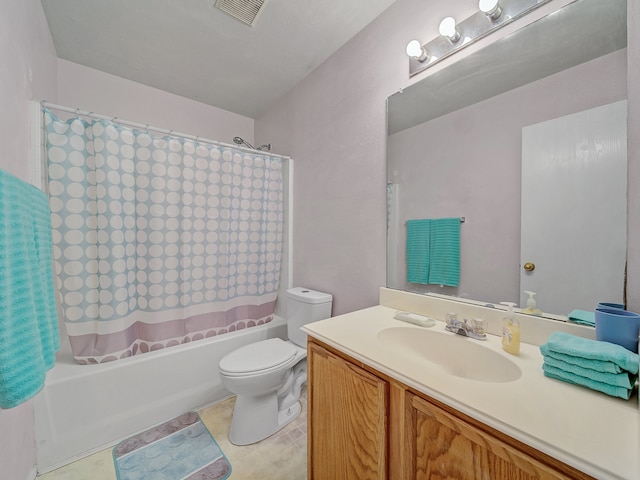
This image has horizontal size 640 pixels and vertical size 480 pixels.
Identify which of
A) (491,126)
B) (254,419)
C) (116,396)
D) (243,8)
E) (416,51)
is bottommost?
(254,419)

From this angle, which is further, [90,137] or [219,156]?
[219,156]

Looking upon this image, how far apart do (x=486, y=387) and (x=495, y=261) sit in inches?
23.1

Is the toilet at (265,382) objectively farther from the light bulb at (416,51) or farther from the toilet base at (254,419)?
the light bulb at (416,51)

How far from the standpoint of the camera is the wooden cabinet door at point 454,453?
1.71 feet

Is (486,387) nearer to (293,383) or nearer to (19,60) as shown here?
(293,383)

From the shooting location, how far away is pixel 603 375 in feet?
2.02

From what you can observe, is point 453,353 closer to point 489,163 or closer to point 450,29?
point 489,163

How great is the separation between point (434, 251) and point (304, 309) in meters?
0.96

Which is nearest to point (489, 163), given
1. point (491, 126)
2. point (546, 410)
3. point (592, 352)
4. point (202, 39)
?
point (491, 126)

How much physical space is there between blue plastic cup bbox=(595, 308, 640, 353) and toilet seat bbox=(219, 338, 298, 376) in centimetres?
135

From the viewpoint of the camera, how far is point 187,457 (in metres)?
1.33

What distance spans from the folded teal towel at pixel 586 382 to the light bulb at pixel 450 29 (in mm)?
1347

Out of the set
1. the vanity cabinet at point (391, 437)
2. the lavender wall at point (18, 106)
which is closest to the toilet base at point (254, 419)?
the vanity cabinet at point (391, 437)

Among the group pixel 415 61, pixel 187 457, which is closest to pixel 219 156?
pixel 415 61
